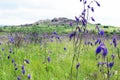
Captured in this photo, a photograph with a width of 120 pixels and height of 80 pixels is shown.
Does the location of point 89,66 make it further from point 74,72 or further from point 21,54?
point 21,54

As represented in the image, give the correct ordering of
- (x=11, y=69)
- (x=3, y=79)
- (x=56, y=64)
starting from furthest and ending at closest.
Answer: (x=56, y=64)
(x=11, y=69)
(x=3, y=79)

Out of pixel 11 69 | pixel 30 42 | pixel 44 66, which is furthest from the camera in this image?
pixel 30 42

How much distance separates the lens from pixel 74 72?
568cm

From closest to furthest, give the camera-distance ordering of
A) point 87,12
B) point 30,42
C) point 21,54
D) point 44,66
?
1. point 87,12
2. point 44,66
3. point 21,54
4. point 30,42

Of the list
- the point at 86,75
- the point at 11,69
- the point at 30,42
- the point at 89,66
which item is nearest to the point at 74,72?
the point at 86,75

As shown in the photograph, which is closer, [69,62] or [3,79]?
[3,79]

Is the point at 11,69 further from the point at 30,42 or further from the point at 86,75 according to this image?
the point at 30,42

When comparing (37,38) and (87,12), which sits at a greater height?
(87,12)

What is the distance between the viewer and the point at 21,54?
670 cm

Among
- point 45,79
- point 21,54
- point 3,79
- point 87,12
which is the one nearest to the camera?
point 87,12

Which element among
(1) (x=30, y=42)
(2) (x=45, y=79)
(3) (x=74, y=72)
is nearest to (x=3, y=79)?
(2) (x=45, y=79)

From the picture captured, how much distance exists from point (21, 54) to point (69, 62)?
44.2 inches

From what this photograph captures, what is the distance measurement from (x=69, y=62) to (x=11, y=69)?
5.34 feet

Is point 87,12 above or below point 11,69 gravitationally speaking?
above
